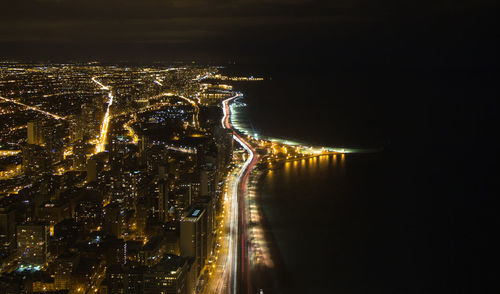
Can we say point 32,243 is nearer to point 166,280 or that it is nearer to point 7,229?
point 7,229

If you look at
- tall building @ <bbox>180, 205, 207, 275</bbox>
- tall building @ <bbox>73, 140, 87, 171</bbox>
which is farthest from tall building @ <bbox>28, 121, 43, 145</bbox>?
tall building @ <bbox>180, 205, 207, 275</bbox>

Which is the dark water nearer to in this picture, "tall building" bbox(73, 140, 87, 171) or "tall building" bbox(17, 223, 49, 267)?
"tall building" bbox(17, 223, 49, 267)

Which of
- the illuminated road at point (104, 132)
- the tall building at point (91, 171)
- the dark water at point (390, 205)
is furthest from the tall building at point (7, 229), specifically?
the illuminated road at point (104, 132)

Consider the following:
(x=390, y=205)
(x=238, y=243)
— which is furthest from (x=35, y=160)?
(x=390, y=205)

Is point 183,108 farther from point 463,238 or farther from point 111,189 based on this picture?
point 463,238

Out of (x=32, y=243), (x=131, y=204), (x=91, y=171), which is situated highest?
(x=91, y=171)

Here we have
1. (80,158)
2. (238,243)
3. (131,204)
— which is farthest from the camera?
A: (80,158)
